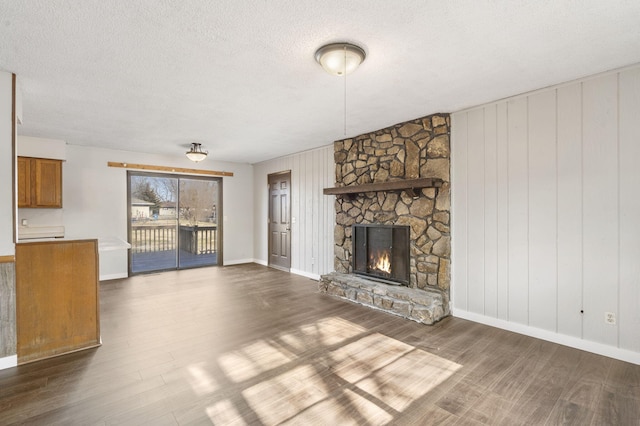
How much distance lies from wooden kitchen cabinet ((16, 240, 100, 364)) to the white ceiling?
5.36 feet

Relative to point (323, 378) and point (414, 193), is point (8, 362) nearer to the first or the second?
point (323, 378)

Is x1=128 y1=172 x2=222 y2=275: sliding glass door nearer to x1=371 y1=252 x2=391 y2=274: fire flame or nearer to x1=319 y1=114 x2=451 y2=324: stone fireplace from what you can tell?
x1=319 y1=114 x2=451 y2=324: stone fireplace

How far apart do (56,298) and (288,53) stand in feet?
10.2

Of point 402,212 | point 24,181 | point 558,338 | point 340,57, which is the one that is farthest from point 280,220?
point 558,338

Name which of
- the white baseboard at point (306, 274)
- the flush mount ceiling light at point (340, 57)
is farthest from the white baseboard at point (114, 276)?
the flush mount ceiling light at point (340, 57)

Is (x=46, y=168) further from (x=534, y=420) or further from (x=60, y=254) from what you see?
(x=534, y=420)

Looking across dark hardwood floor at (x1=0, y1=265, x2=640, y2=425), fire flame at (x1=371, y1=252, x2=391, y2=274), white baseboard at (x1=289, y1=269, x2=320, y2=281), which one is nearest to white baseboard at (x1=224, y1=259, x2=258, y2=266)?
white baseboard at (x1=289, y1=269, x2=320, y2=281)

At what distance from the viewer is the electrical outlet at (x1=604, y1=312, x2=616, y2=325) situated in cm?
272

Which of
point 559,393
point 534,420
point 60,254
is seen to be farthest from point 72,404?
point 559,393

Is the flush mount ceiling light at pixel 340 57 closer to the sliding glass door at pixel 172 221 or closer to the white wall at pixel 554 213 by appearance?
the white wall at pixel 554 213

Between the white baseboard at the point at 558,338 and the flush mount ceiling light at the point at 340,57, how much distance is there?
3.15 m

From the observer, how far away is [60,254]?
2924 mm

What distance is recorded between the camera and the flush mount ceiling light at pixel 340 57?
227 centimetres

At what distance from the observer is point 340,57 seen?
7.62ft
